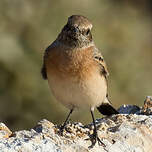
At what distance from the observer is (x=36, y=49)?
564 inches

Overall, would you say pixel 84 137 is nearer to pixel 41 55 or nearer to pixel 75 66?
pixel 75 66

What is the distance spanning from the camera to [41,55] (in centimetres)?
1422

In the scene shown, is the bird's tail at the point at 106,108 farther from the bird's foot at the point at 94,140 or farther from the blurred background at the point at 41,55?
the blurred background at the point at 41,55

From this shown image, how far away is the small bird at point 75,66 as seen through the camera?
866 centimetres

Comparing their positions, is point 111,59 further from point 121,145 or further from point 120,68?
point 121,145

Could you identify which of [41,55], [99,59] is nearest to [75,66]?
[99,59]

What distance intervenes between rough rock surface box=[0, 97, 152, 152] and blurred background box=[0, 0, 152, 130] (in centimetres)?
504

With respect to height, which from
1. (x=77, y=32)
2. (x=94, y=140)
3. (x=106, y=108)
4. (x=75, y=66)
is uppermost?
(x=77, y=32)

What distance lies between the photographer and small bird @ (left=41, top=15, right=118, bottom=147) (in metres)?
8.66

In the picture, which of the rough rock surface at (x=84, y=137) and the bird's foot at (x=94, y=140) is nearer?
the rough rock surface at (x=84, y=137)

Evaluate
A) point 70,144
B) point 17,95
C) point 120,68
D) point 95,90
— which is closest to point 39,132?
point 70,144

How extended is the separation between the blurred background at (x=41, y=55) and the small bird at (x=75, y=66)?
13.9ft

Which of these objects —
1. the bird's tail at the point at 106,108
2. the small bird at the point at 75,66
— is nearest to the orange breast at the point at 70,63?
the small bird at the point at 75,66

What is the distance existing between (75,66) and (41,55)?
Answer: 561 centimetres
